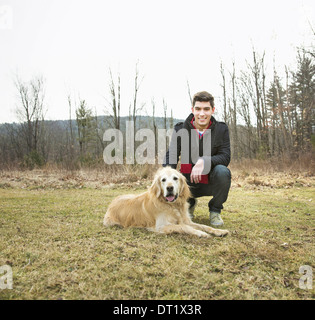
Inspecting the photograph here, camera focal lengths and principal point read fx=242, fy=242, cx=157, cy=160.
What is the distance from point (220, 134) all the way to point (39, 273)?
2.69m

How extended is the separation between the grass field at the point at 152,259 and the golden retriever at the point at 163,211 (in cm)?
16

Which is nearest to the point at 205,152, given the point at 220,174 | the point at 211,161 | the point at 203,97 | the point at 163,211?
the point at 211,161

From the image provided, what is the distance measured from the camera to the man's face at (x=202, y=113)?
3406 mm

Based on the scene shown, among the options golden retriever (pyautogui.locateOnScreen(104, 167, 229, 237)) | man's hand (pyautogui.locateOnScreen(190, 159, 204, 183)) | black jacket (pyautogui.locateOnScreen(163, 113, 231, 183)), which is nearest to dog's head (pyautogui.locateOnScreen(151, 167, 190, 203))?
golden retriever (pyautogui.locateOnScreen(104, 167, 229, 237))

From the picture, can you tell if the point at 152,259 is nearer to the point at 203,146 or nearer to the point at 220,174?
the point at 220,174

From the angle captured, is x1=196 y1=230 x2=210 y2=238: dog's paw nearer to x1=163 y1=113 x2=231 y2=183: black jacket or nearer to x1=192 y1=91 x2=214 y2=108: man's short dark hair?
x1=163 y1=113 x2=231 y2=183: black jacket

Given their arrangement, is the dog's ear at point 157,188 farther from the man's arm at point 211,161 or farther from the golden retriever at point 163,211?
the man's arm at point 211,161

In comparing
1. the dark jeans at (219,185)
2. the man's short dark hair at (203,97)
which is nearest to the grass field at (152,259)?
the dark jeans at (219,185)

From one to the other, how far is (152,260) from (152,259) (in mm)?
30

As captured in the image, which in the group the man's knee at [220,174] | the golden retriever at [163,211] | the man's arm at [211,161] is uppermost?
the man's arm at [211,161]

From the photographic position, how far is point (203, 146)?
349 centimetres

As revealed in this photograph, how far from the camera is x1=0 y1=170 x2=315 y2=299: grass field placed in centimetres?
156

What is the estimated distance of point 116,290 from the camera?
1.55m
